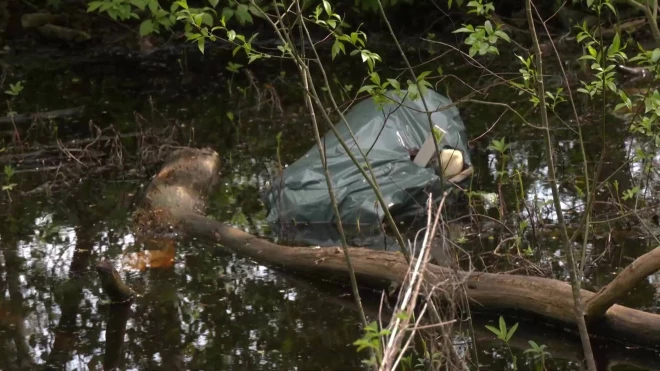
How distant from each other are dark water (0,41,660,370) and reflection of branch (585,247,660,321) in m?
0.22

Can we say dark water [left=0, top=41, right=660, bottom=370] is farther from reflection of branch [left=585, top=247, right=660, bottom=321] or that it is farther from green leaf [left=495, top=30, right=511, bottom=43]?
green leaf [left=495, top=30, right=511, bottom=43]

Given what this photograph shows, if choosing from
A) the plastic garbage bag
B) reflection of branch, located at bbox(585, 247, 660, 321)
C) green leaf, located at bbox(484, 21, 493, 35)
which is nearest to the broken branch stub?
the plastic garbage bag

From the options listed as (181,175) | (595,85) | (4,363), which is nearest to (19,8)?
(181,175)

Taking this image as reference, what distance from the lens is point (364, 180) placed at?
6.82 m

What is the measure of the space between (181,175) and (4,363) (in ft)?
8.38

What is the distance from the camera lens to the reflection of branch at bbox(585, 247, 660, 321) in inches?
169

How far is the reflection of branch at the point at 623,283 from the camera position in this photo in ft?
14.0

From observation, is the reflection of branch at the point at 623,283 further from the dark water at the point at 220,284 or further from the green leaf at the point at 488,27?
the green leaf at the point at 488,27

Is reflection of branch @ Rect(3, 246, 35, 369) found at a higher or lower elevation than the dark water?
lower

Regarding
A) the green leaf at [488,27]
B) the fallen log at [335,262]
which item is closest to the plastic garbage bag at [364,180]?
the fallen log at [335,262]

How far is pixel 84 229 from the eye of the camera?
692cm

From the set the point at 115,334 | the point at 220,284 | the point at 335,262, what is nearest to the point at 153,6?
the point at 220,284

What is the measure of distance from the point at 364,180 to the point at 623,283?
8.91 ft

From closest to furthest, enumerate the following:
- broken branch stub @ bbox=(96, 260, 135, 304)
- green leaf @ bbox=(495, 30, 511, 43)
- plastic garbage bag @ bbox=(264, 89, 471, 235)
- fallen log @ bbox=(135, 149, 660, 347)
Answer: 1. green leaf @ bbox=(495, 30, 511, 43)
2. fallen log @ bbox=(135, 149, 660, 347)
3. broken branch stub @ bbox=(96, 260, 135, 304)
4. plastic garbage bag @ bbox=(264, 89, 471, 235)
